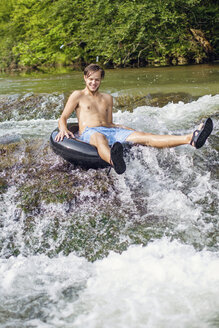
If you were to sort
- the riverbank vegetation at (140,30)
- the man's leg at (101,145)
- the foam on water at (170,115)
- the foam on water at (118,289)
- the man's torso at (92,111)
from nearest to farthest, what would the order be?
1. the foam on water at (118,289)
2. the man's leg at (101,145)
3. the man's torso at (92,111)
4. the foam on water at (170,115)
5. the riverbank vegetation at (140,30)

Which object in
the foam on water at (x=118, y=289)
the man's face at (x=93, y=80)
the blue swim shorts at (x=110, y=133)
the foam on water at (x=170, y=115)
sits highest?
the man's face at (x=93, y=80)

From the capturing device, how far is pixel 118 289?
108 inches

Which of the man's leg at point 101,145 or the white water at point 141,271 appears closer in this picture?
the white water at point 141,271

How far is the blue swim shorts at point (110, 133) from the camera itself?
4180 millimetres

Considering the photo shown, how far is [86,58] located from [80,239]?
15.0m

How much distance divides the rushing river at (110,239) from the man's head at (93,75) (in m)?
0.90

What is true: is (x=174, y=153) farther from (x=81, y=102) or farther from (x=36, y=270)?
(x=36, y=270)

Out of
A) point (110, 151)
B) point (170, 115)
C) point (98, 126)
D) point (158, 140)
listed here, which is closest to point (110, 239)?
point (110, 151)

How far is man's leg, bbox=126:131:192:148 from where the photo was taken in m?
3.77

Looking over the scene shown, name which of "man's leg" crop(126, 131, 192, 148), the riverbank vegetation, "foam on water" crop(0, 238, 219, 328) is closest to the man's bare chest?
"man's leg" crop(126, 131, 192, 148)

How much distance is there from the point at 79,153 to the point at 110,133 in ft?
1.63

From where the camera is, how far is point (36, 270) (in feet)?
9.96

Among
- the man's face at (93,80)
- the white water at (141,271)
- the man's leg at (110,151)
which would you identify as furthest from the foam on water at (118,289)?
the man's face at (93,80)

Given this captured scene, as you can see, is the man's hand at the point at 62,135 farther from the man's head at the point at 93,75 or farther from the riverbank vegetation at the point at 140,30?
the riverbank vegetation at the point at 140,30
